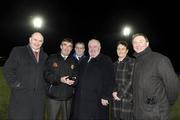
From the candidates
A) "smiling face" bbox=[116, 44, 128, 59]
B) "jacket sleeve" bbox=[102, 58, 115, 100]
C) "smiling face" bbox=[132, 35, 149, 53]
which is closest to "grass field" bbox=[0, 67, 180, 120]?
"jacket sleeve" bbox=[102, 58, 115, 100]

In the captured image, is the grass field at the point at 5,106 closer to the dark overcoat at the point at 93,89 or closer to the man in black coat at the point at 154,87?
the dark overcoat at the point at 93,89

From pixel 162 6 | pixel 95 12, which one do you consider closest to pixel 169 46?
pixel 162 6

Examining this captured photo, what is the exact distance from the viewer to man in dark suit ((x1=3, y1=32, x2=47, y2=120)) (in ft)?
20.1

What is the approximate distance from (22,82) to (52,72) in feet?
2.46

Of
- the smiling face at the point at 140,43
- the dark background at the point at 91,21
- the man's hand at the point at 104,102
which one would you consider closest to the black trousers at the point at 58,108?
the man's hand at the point at 104,102

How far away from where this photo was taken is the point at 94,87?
22.3ft

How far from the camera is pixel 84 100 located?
679cm

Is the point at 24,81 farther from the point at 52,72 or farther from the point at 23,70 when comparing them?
the point at 52,72

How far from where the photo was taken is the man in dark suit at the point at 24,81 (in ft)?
20.1

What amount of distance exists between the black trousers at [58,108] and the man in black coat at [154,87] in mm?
1982

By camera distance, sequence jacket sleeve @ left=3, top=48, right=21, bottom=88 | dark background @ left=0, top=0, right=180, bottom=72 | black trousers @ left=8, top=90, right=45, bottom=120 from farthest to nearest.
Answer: dark background @ left=0, top=0, right=180, bottom=72, black trousers @ left=8, top=90, right=45, bottom=120, jacket sleeve @ left=3, top=48, right=21, bottom=88

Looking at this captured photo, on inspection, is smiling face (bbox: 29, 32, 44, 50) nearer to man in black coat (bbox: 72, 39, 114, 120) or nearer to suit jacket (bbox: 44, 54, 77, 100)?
suit jacket (bbox: 44, 54, 77, 100)

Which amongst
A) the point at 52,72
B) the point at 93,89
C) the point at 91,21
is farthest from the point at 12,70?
the point at 91,21

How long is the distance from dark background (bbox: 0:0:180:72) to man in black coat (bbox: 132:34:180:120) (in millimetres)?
35237
